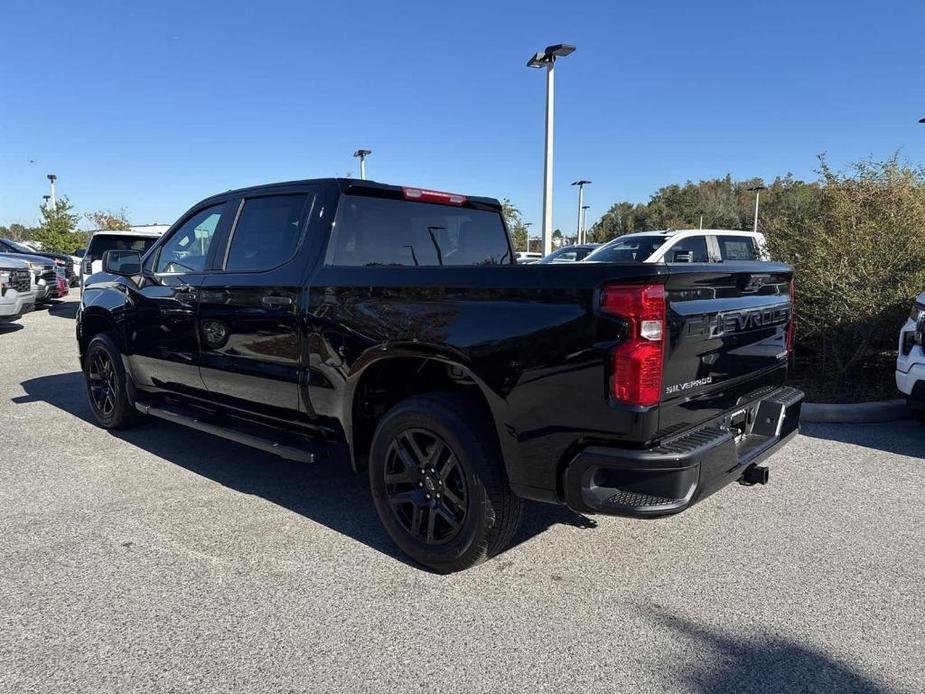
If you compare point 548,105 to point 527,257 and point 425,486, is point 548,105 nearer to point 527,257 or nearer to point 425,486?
point 527,257

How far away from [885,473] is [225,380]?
458 cm

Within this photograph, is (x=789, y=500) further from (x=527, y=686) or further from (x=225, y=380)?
(x=225, y=380)

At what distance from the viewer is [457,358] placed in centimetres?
298

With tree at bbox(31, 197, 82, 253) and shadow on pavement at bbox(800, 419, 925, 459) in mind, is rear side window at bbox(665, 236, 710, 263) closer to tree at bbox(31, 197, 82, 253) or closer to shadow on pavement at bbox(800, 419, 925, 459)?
shadow on pavement at bbox(800, 419, 925, 459)

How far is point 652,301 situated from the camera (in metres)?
2.53

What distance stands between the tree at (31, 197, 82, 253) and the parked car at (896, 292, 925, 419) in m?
36.3

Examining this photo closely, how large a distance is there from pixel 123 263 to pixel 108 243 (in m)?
9.17

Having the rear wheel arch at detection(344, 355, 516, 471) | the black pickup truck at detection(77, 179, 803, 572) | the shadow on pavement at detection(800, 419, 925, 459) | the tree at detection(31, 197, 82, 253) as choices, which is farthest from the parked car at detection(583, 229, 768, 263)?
the tree at detection(31, 197, 82, 253)

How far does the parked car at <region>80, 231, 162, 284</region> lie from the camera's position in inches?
489

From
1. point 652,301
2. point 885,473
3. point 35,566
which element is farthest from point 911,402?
point 35,566

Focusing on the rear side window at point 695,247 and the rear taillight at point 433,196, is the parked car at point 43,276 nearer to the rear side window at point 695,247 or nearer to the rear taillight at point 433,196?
the rear taillight at point 433,196

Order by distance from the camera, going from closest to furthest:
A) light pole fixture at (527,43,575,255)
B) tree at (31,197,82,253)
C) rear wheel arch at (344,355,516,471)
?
1. rear wheel arch at (344,355,516,471)
2. light pole fixture at (527,43,575,255)
3. tree at (31,197,82,253)

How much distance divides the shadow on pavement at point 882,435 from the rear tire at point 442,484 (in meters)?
3.69

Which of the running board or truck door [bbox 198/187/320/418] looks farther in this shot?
truck door [bbox 198/187/320/418]
